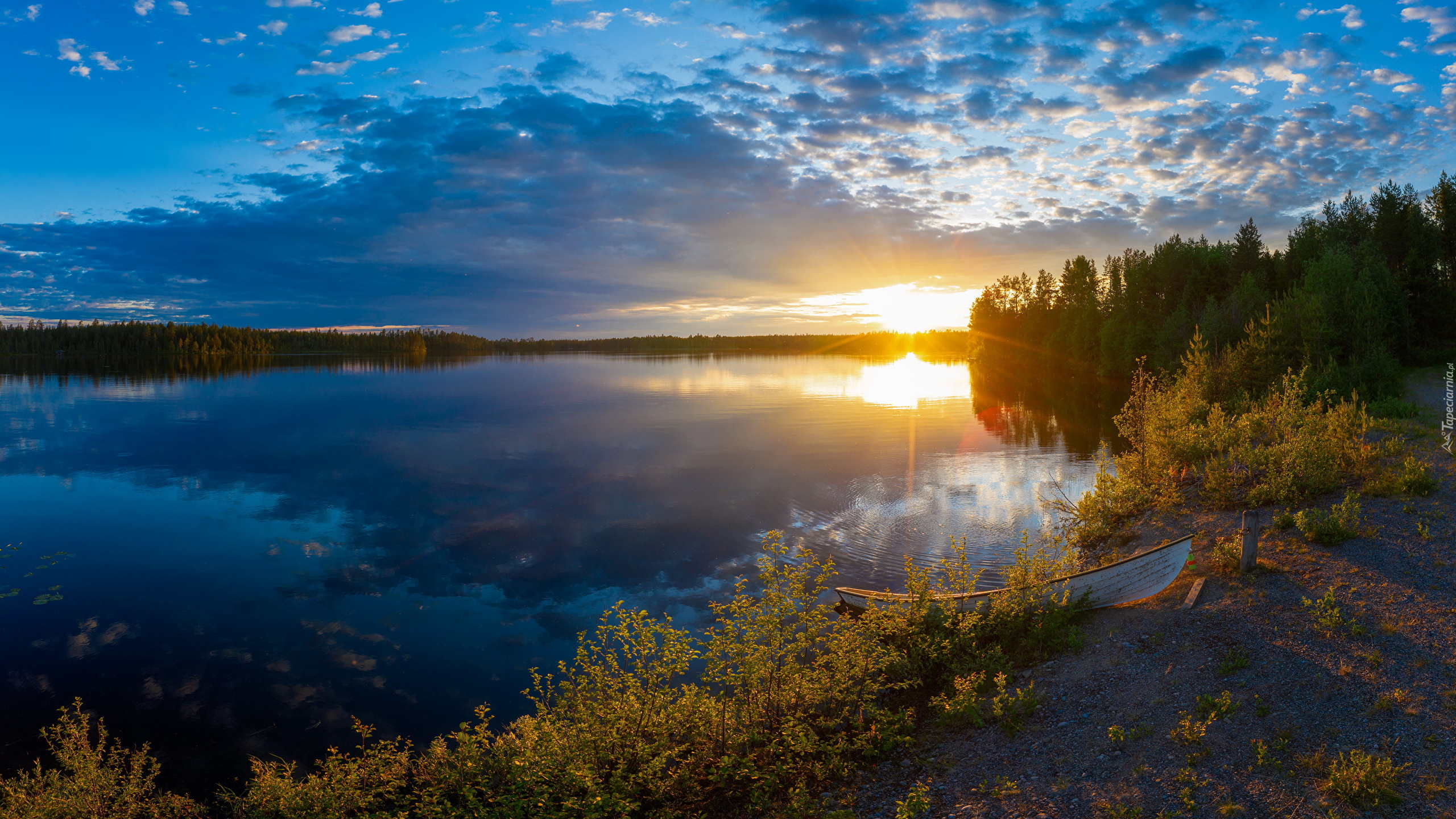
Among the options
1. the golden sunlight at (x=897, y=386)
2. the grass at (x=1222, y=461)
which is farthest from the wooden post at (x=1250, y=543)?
the golden sunlight at (x=897, y=386)

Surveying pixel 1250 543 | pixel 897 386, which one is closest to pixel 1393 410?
pixel 1250 543

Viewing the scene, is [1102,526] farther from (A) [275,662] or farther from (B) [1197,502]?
(A) [275,662]

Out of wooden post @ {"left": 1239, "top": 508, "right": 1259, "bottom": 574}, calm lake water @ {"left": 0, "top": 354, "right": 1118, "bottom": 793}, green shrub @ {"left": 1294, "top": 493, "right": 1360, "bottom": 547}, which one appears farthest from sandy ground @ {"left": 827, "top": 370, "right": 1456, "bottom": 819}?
calm lake water @ {"left": 0, "top": 354, "right": 1118, "bottom": 793}

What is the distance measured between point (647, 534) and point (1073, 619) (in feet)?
41.1

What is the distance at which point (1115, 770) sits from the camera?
828 centimetres

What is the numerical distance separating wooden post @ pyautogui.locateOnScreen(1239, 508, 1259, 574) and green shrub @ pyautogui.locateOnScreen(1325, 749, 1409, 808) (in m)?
6.36

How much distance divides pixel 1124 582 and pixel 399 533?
2038cm

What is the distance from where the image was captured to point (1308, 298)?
42.6m

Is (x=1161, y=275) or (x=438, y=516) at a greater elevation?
(x=1161, y=275)

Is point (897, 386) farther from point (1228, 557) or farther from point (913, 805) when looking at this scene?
point (913, 805)

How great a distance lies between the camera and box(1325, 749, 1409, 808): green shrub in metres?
7.19

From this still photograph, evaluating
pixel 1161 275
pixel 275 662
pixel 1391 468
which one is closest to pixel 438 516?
pixel 275 662

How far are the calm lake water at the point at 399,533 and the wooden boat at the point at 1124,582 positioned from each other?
13.0ft

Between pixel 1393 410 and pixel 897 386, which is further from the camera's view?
pixel 897 386
